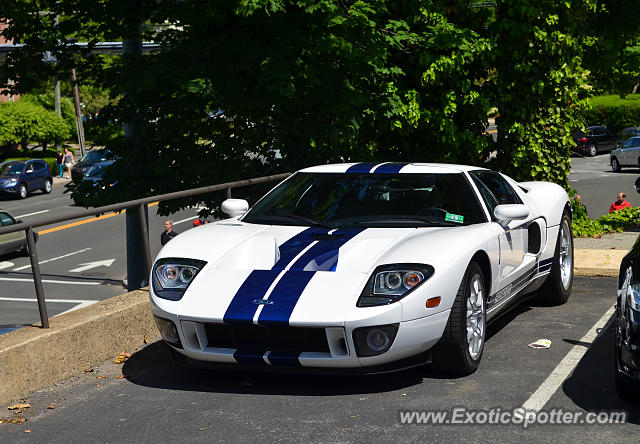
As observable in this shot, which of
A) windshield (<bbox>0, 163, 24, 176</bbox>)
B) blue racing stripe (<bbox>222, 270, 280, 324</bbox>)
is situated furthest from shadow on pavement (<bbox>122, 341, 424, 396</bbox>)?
windshield (<bbox>0, 163, 24, 176</bbox>)

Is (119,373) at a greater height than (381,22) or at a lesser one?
lesser

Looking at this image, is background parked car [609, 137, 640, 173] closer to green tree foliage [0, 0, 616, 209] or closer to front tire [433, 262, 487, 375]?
green tree foliage [0, 0, 616, 209]

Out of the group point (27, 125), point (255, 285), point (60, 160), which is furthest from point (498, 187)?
point (27, 125)

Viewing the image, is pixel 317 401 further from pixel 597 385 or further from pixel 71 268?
pixel 71 268

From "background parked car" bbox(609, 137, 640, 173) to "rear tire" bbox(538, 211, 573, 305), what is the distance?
38298 millimetres

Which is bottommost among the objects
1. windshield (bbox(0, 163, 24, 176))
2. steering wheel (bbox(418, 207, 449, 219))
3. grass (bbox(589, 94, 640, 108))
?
grass (bbox(589, 94, 640, 108))

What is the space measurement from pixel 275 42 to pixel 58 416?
7934mm

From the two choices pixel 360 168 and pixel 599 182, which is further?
pixel 599 182

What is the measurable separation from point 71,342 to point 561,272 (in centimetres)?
462

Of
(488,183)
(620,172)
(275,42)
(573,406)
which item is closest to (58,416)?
(573,406)

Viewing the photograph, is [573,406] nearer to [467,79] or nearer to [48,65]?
[467,79]

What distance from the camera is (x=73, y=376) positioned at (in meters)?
6.68

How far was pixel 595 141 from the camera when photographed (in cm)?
5631

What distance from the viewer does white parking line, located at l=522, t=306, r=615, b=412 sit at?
18.6 feet
